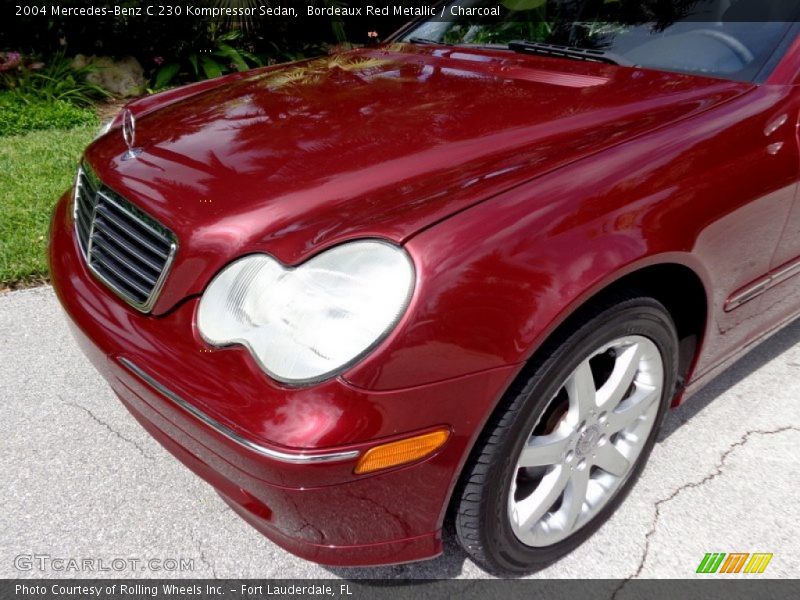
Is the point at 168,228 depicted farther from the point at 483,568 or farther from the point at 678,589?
the point at 678,589

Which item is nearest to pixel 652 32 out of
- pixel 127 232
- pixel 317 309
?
pixel 317 309

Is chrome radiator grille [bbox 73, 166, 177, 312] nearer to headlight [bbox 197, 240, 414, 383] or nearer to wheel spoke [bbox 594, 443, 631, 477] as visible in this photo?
headlight [bbox 197, 240, 414, 383]

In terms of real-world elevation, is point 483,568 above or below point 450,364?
below

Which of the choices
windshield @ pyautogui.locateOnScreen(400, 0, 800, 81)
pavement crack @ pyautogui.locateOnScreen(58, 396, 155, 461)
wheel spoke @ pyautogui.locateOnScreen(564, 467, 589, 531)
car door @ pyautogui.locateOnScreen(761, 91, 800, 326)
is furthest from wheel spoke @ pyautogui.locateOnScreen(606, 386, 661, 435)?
pavement crack @ pyautogui.locateOnScreen(58, 396, 155, 461)

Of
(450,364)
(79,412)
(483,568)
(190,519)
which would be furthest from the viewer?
(79,412)

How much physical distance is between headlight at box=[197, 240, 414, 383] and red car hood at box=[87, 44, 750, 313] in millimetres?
45

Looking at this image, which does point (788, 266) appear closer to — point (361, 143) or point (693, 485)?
point (693, 485)

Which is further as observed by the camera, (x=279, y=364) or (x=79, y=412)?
(x=79, y=412)

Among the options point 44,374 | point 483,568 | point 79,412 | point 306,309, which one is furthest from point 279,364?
point 44,374

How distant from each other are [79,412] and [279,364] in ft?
4.69

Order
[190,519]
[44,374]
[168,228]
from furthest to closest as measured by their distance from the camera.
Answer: [44,374], [190,519], [168,228]

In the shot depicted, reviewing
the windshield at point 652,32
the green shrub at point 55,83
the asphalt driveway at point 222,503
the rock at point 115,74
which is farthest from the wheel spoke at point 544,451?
the rock at point 115,74

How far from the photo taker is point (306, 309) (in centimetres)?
144

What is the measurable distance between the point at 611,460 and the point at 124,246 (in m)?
1.40
